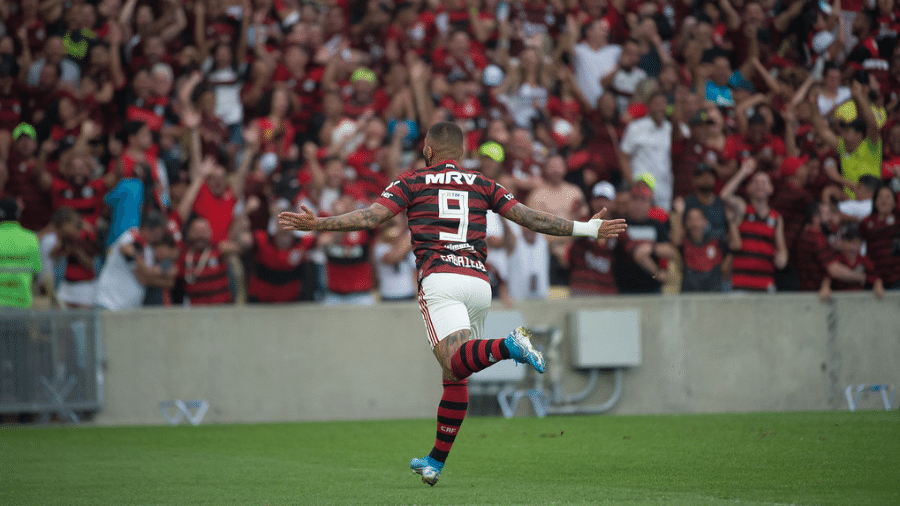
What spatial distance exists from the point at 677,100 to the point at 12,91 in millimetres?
9534

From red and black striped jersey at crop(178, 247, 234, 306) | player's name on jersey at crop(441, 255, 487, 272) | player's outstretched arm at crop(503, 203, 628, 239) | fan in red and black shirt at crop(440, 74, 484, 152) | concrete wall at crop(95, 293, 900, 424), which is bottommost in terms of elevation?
concrete wall at crop(95, 293, 900, 424)

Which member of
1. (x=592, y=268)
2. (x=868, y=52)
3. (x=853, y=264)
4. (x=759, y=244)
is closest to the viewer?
(x=592, y=268)

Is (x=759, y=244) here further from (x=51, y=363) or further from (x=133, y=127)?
(x=51, y=363)

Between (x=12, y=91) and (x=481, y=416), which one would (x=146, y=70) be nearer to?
(x=12, y=91)

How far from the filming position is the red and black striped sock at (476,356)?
6.69 m

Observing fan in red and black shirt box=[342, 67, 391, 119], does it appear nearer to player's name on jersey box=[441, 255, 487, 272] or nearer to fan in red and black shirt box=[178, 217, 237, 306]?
fan in red and black shirt box=[178, 217, 237, 306]

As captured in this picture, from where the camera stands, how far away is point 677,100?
15.6m

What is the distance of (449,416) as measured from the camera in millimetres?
7137

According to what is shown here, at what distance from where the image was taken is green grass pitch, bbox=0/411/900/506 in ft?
21.7

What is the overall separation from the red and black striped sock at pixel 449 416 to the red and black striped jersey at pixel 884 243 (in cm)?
879

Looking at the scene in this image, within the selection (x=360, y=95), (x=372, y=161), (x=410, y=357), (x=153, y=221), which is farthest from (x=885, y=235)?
(x=153, y=221)

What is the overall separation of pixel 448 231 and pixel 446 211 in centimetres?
13

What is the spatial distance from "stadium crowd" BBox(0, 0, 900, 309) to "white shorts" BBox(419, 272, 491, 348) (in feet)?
19.5

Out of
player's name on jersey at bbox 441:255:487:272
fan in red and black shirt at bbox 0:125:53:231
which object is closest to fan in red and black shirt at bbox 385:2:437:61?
fan in red and black shirt at bbox 0:125:53:231
